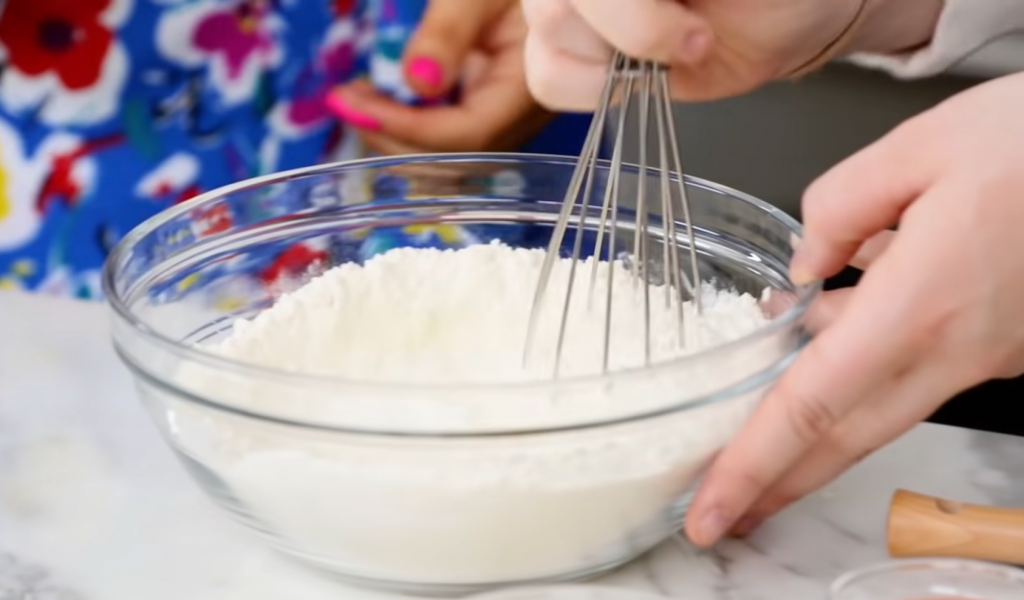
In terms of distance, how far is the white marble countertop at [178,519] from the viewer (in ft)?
1.85

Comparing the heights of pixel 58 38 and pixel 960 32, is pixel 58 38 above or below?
above

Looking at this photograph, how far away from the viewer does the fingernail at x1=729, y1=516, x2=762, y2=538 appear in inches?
23.1

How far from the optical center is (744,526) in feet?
1.93

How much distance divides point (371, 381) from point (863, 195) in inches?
10.0

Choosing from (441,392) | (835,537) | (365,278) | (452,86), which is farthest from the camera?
(452,86)

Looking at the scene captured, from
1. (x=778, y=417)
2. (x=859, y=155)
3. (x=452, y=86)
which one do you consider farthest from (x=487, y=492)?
(x=452, y=86)

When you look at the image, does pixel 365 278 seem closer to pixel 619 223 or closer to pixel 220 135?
pixel 619 223

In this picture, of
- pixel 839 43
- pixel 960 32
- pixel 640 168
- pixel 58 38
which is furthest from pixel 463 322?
pixel 58 38

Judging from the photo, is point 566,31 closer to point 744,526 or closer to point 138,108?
point 744,526

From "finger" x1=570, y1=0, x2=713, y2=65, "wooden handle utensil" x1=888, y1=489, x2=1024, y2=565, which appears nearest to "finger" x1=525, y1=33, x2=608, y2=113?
"finger" x1=570, y1=0, x2=713, y2=65

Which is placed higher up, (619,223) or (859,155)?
(619,223)

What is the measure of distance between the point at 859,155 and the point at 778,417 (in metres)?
0.14

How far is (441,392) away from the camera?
46 centimetres

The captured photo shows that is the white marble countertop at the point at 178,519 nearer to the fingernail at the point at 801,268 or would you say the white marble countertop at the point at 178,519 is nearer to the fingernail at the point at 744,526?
the fingernail at the point at 744,526
